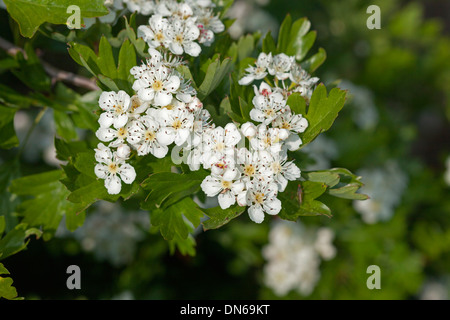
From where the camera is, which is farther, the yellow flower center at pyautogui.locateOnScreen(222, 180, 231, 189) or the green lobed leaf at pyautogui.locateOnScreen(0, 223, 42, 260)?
the green lobed leaf at pyautogui.locateOnScreen(0, 223, 42, 260)

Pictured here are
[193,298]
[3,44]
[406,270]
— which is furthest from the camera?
[406,270]

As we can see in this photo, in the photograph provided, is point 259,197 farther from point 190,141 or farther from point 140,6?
point 140,6

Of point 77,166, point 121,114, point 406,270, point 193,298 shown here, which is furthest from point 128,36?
point 406,270

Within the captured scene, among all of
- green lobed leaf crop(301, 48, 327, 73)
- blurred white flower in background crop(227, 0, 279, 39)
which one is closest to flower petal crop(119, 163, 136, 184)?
green lobed leaf crop(301, 48, 327, 73)

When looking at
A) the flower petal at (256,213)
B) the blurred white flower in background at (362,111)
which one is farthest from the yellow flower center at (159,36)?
the blurred white flower in background at (362,111)

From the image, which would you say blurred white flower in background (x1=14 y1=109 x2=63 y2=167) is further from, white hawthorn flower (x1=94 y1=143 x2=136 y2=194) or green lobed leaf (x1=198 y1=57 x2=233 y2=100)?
green lobed leaf (x1=198 y1=57 x2=233 y2=100)

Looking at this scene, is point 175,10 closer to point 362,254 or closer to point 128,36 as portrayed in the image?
point 128,36
